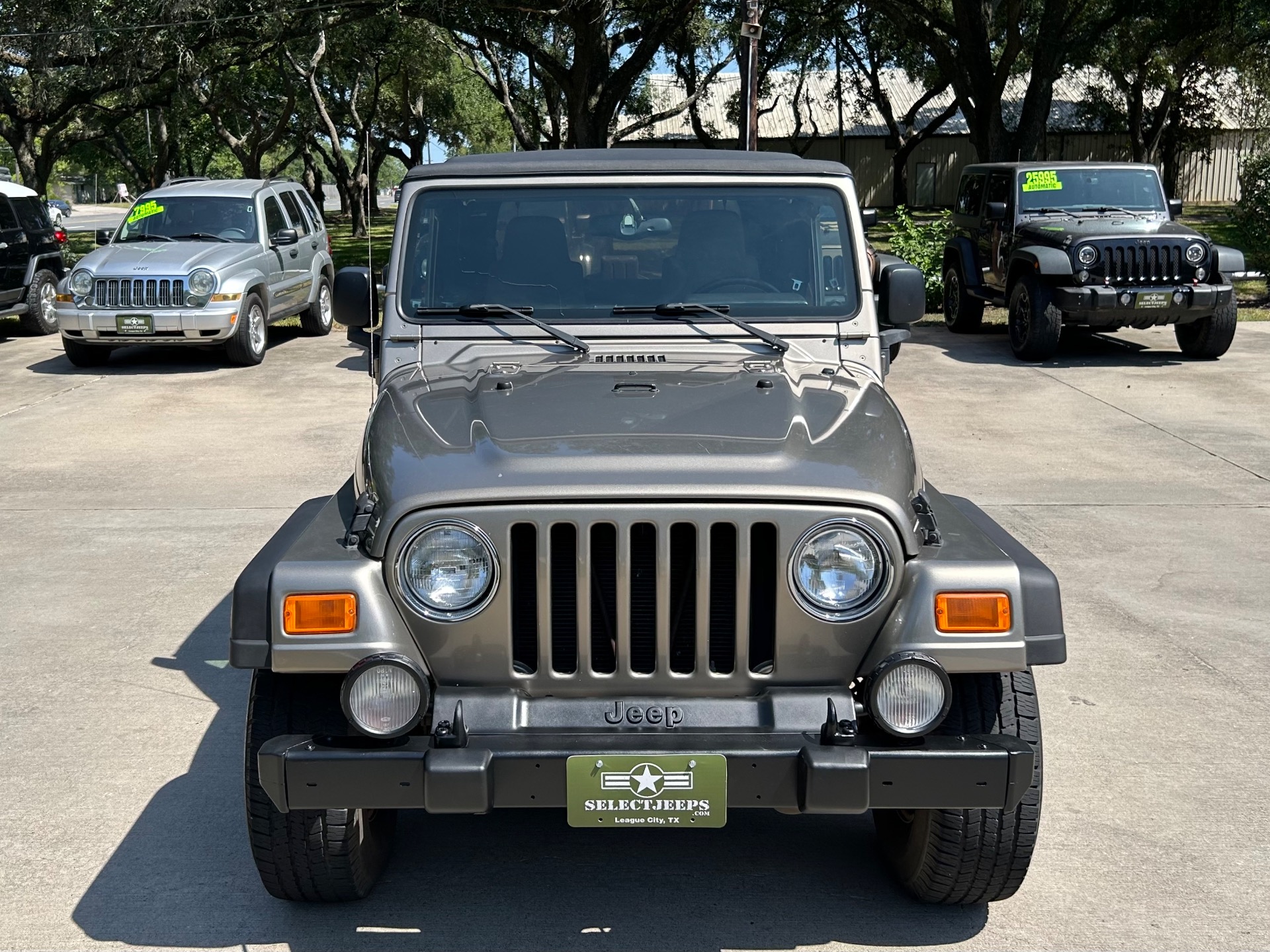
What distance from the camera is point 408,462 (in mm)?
3250

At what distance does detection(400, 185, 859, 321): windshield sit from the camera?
4336 mm

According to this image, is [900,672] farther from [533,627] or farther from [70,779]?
[70,779]

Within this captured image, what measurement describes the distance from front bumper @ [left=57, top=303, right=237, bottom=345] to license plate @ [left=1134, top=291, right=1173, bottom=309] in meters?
8.38

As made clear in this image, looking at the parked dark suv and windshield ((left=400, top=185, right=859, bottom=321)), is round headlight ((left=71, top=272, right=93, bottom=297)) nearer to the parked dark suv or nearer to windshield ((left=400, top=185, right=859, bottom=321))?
the parked dark suv

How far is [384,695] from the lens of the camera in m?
2.96

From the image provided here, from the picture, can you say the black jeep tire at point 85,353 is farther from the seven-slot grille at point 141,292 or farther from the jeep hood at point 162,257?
the jeep hood at point 162,257

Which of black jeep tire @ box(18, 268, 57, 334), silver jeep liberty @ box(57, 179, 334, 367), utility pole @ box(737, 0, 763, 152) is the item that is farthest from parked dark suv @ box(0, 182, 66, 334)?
utility pole @ box(737, 0, 763, 152)

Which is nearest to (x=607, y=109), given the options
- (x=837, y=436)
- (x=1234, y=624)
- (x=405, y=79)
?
(x=405, y=79)

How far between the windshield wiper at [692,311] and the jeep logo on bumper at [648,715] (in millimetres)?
1478

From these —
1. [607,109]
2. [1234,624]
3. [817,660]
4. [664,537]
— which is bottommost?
[1234,624]

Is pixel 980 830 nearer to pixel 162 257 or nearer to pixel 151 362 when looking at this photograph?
pixel 162 257

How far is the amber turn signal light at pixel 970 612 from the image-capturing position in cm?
302

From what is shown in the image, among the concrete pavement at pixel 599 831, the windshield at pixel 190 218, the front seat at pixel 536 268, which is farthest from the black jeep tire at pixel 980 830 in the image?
the windshield at pixel 190 218

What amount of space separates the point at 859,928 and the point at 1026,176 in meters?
11.6
